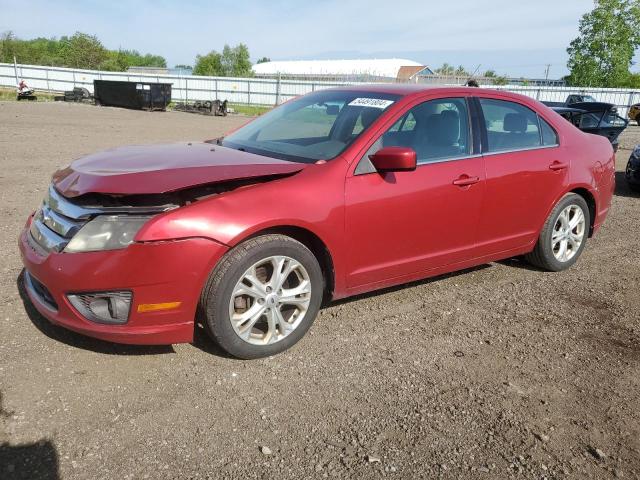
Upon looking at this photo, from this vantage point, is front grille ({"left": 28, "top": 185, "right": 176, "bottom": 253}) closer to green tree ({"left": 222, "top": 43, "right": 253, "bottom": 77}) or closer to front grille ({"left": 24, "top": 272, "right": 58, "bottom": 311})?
front grille ({"left": 24, "top": 272, "right": 58, "bottom": 311})

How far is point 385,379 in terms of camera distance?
3.17 meters

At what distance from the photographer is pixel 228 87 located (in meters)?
36.8

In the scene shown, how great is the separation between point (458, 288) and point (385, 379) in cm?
170

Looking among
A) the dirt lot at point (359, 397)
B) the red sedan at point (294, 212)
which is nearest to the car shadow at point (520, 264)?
the red sedan at point (294, 212)

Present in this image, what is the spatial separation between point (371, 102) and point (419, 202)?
85cm

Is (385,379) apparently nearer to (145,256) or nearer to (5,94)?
(145,256)

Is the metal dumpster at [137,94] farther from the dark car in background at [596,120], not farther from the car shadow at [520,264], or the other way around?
the car shadow at [520,264]

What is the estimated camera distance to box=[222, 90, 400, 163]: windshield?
377cm

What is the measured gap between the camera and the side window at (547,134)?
471 cm

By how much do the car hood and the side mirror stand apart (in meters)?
0.49

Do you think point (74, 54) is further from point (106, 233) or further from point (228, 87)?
point (106, 233)

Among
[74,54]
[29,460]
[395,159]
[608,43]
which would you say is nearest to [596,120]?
[395,159]

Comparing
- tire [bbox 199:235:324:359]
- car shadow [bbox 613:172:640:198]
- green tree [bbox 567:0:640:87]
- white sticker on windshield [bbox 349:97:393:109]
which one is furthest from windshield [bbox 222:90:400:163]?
green tree [bbox 567:0:640:87]

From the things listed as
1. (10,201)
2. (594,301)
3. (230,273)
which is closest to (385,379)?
(230,273)
